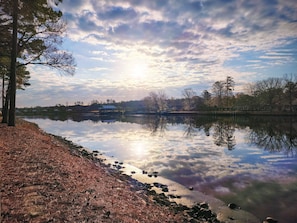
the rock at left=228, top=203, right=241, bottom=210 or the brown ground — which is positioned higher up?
the brown ground

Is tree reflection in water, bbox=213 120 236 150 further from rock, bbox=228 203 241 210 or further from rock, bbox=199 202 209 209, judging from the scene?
rock, bbox=199 202 209 209

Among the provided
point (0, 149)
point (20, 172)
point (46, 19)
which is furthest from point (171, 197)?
point (46, 19)

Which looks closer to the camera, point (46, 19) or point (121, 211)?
point (121, 211)

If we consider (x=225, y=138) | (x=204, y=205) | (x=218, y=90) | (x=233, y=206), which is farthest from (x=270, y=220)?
→ (x=218, y=90)

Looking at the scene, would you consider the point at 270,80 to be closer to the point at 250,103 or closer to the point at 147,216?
the point at 250,103

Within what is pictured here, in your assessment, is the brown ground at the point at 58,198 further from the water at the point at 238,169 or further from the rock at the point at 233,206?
the water at the point at 238,169

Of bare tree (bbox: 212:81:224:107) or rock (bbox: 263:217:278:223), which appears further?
bare tree (bbox: 212:81:224:107)

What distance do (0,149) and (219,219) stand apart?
10.1m

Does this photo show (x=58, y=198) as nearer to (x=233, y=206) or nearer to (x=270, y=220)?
(x=233, y=206)

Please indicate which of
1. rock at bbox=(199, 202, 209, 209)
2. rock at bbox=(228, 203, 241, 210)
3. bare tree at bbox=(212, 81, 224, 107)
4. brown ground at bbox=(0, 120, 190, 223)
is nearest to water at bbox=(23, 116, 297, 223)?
rock at bbox=(228, 203, 241, 210)

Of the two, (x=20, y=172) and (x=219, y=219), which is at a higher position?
(x=20, y=172)

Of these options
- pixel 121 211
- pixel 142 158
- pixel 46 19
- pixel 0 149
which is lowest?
pixel 142 158

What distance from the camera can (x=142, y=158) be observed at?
21.1 m

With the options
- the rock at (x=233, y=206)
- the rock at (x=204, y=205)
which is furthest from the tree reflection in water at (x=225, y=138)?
the rock at (x=204, y=205)
